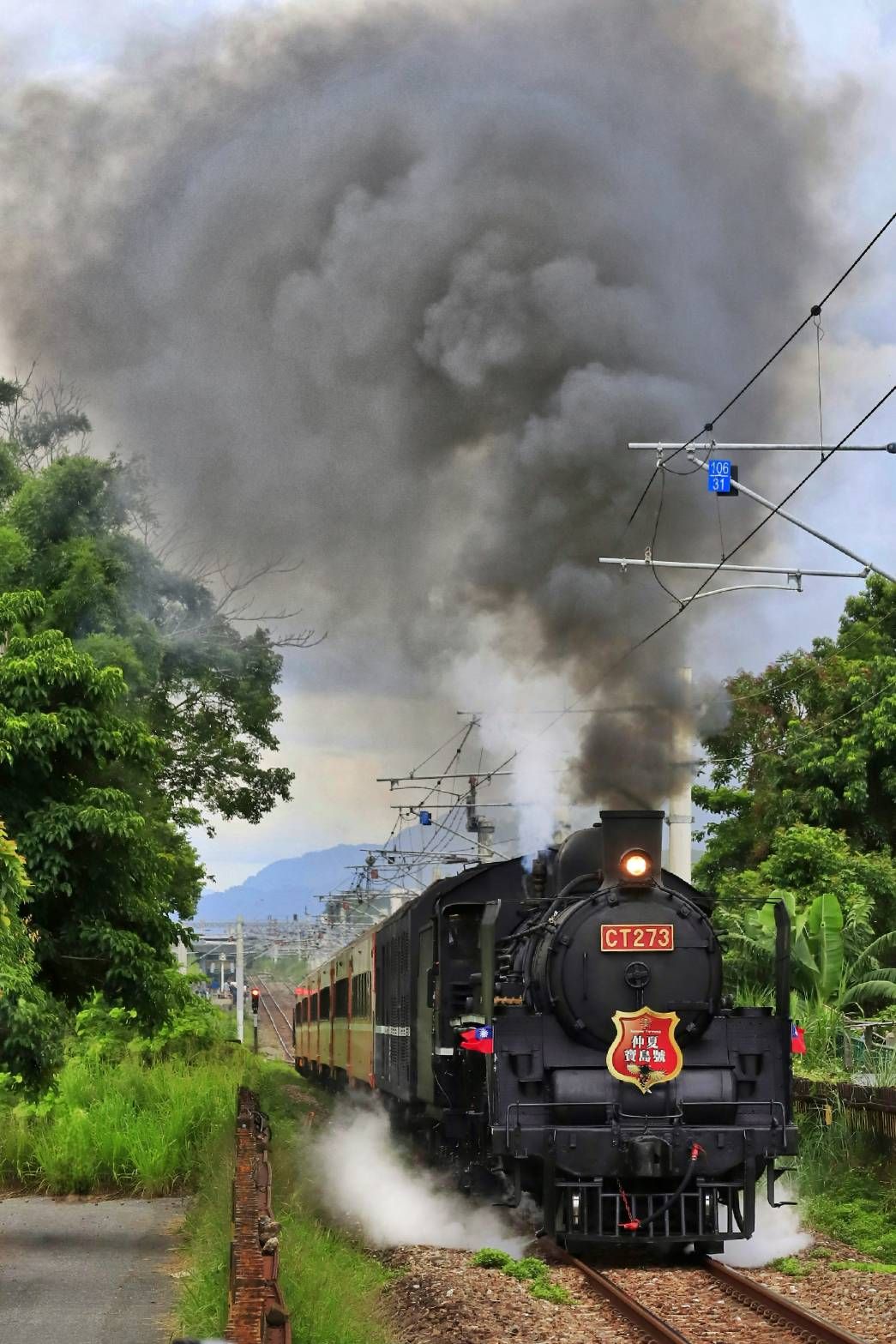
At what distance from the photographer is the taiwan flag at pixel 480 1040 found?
10.5m

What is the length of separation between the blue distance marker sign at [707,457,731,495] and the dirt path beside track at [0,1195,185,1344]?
756cm

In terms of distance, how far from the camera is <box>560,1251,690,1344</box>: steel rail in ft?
28.3

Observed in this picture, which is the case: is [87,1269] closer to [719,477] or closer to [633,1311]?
[633,1311]

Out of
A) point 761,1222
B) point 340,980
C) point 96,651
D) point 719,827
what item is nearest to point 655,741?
point 761,1222

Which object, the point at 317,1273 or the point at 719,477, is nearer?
the point at 317,1273

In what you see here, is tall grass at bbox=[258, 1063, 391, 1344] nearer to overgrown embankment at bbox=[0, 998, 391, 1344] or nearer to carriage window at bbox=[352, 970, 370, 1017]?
overgrown embankment at bbox=[0, 998, 391, 1344]

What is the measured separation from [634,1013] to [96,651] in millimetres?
9051

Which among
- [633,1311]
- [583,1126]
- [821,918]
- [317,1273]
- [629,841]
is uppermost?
[629,841]

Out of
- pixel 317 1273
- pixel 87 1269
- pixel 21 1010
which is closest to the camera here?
pixel 317 1273

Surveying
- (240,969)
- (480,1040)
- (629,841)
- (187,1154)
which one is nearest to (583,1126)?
(480,1040)

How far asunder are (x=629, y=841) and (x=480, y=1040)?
67.5 inches

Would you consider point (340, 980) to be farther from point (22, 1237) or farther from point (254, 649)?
point (22, 1237)

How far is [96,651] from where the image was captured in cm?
1738

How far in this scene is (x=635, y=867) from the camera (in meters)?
10.7
